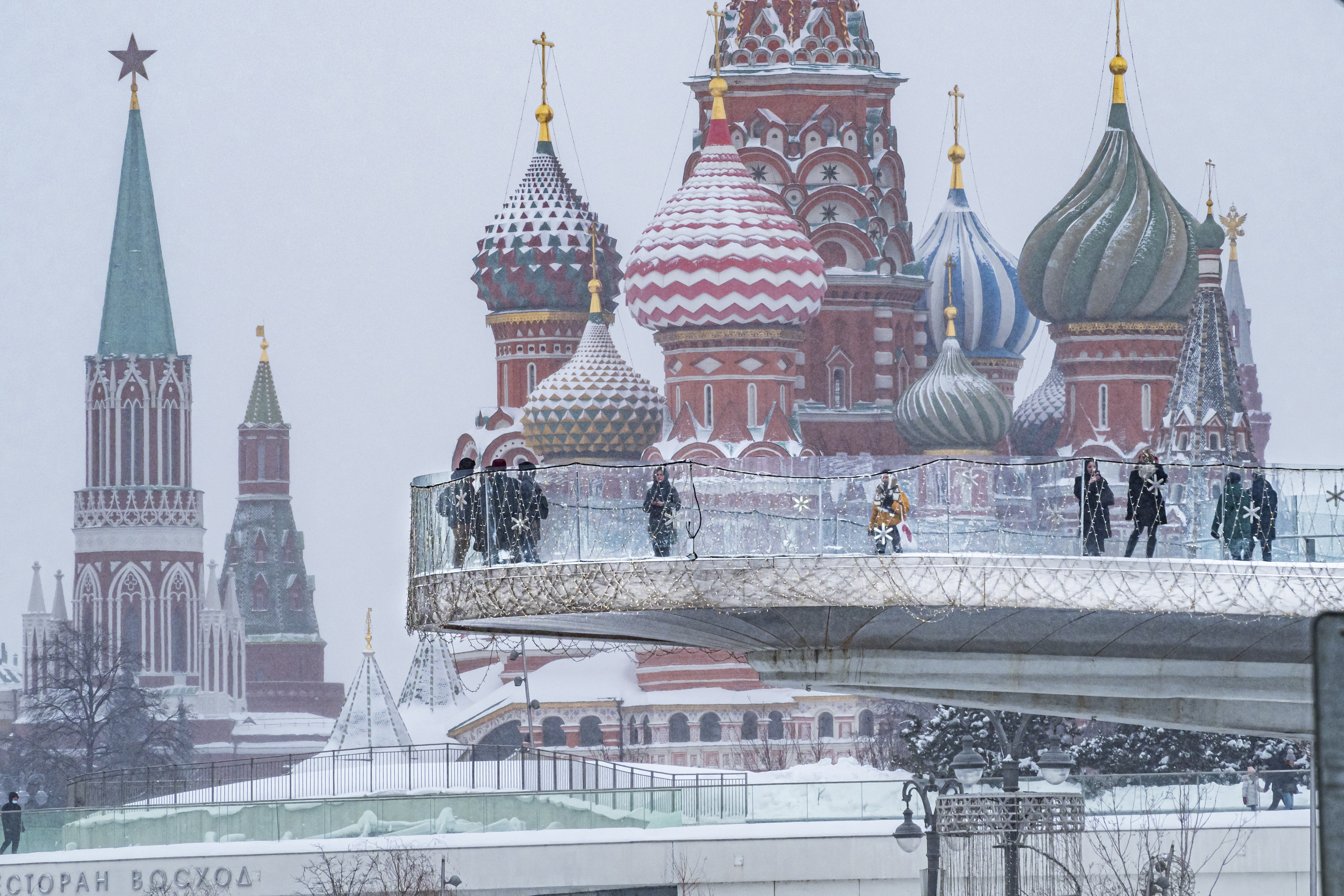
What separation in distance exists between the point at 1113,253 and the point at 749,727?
1810 centimetres

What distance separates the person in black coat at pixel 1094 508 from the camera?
32.8 m

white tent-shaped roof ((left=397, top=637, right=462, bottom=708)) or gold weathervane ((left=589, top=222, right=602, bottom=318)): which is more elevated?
gold weathervane ((left=589, top=222, right=602, bottom=318))

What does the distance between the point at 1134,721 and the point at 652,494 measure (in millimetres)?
6964

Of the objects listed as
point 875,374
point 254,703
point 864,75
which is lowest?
point 254,703

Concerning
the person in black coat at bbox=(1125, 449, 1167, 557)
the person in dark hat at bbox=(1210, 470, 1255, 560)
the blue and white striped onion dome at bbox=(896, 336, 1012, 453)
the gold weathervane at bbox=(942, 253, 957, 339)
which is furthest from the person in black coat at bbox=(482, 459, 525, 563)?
the gold weathervane at bbox=(942, 253, 957, 339)

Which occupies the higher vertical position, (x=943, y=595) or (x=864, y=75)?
(x=864, y=75)

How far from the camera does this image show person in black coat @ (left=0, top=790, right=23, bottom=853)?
45.0 m

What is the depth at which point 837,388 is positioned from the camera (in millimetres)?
102000

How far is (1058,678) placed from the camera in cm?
3556

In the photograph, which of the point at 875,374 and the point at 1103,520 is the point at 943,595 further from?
the point at 875,374

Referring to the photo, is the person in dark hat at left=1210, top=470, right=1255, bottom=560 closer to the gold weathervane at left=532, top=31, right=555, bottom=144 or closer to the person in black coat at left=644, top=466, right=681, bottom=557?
the person in black coat at left=644, top=466, right=681, bottom=557

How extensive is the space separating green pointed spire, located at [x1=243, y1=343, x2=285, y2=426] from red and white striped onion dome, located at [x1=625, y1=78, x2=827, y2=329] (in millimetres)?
82223

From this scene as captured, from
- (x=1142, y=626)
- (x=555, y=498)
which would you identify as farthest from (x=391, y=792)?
(x=1142, y=626)

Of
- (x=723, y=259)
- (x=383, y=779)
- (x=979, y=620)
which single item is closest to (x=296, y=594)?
(x=723, y=259)
